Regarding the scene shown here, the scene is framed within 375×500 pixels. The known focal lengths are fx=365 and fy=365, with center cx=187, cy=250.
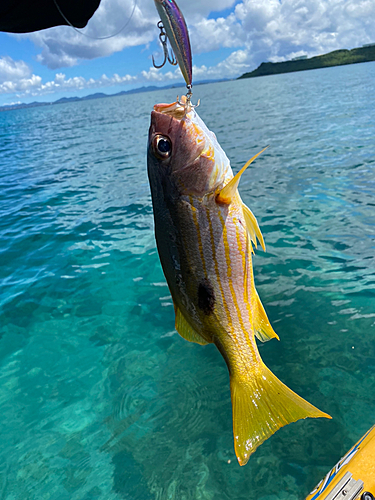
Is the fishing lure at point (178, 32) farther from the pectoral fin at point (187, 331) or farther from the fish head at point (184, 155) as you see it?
the pectoral fin at point (187, 331)

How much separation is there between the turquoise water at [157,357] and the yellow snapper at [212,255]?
2195 mm

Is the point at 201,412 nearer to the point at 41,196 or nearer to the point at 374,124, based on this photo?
the point at 41,196

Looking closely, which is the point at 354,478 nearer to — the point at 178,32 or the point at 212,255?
the point at 212,255

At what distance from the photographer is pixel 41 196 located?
15141mm

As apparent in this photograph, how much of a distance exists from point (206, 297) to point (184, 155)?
0.82 metres

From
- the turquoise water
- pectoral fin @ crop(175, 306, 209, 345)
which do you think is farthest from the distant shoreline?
pectoral fin @ crop(175, 306, 209, 345)

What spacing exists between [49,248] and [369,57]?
182 m

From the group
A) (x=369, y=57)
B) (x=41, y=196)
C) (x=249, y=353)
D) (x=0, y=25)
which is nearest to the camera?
(x=249, y=353)

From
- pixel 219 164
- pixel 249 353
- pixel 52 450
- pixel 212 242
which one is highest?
pixel 219 164

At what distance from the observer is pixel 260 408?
85.6 inches

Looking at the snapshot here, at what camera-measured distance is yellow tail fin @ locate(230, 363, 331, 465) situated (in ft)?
6.78

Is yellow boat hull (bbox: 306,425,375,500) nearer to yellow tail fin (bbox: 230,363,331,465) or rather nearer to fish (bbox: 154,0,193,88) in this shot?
yellow tail fin (bbox: 230,363,331,465)

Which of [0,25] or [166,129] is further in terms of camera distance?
[0,25]

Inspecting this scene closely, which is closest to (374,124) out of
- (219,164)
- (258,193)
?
(258,193)
